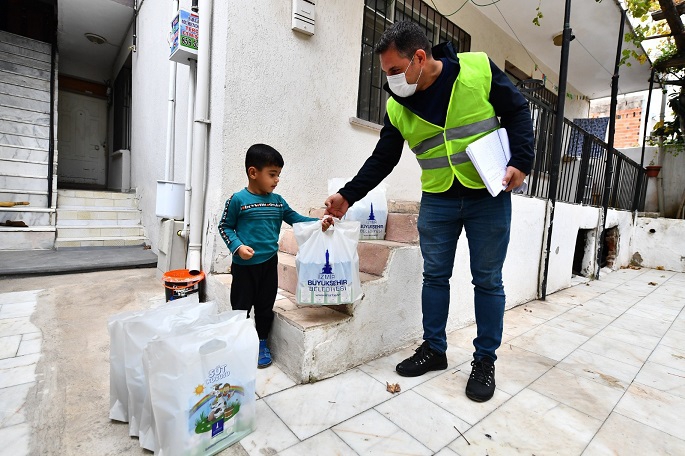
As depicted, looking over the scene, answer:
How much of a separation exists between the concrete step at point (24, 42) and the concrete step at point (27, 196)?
10.7 ft

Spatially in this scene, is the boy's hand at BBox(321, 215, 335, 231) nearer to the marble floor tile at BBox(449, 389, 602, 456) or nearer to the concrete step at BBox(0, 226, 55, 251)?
the marble floor tile at BBox(449, 389, 602, 456)

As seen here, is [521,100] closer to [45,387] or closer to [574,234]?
[45,387]

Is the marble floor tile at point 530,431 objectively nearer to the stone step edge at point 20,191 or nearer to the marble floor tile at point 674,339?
the marble floor tile at point 674,339

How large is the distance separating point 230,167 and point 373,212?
44.8 inches

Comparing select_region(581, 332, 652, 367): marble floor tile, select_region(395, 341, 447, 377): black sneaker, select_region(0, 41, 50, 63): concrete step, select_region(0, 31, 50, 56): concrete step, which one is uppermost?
select_region(0, 31, 50, 56): concrete step

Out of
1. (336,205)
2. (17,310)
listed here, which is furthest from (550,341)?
(17,310)

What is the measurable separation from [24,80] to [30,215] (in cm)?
305

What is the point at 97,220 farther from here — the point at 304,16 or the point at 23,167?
the point at 304,16

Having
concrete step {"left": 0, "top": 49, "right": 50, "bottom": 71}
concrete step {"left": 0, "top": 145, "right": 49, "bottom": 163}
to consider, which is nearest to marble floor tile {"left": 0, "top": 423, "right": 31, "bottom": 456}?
concrete step {"left": 0, "top": 145, "right": 49, "bottom": 163}

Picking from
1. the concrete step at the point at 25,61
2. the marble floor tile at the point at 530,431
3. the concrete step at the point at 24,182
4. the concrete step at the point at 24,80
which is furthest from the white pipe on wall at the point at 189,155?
the concrete step at the point at 25,61

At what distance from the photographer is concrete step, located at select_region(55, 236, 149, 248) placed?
447cm

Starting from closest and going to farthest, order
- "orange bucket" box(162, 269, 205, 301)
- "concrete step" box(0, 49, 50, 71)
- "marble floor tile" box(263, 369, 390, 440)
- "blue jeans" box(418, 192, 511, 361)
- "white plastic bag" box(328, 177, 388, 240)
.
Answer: "marble floor tile" box(263, 369, 390, 440) < "blue jeans" box(418, 192, 511, 361) < "orange bucket" box(162, 269, 205, 301) < "white plastic bag" box(328, 177, 388, 240) < "concrete step" box(0, 49, 50, 71)

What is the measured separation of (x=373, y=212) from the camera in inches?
101

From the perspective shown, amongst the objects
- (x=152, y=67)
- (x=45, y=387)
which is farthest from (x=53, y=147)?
(x=45, y=387)
